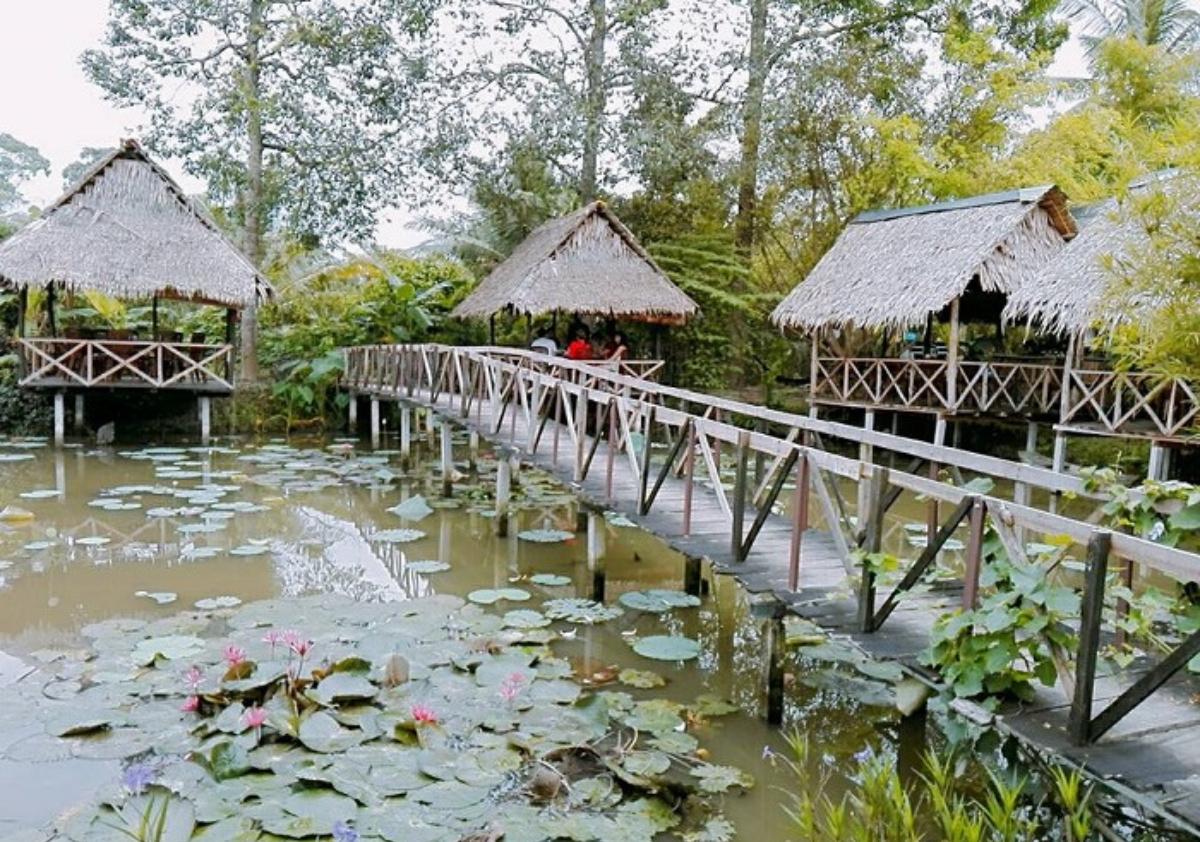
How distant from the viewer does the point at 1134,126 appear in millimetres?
16266

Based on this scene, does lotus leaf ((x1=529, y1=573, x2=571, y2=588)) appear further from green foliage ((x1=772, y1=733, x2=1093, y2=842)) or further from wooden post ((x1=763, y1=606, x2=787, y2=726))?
green foliage ((x1=772, y1=733, x2=1093, y2=842))

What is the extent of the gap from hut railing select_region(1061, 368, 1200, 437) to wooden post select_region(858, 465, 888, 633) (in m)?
6.20

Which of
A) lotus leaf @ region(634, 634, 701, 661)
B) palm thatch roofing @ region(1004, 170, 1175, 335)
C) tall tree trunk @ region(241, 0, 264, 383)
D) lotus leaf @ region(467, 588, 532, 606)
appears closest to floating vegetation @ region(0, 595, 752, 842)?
lotus leaf @ region(634, 634, 701, 661)

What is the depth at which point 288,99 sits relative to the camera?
15.9m

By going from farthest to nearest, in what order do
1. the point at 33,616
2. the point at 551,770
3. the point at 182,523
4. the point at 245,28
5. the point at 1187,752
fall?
the point at 245,28 → the point at 182,523 → the point at 33,616 → the point at 551,770 → the point at 1187,752

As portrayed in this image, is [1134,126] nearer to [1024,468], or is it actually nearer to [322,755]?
[1024,468]

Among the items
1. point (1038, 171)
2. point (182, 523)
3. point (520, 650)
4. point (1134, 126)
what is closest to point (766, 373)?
point (1038, 171)

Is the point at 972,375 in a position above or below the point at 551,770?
above

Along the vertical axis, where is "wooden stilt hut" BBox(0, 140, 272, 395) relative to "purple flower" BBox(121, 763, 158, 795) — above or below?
above

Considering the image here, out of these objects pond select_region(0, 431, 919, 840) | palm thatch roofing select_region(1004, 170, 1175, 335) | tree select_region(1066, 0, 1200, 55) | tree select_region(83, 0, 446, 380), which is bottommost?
pond select_region(0, 431, 919, 840)

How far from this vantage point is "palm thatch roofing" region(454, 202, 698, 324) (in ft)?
44.5

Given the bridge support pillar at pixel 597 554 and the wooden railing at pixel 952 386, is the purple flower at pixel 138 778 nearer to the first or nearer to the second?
the bridge support pillar at pixel 597 554

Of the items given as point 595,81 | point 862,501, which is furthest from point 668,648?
point 595,81

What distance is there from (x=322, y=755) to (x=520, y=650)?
1.61 metres
